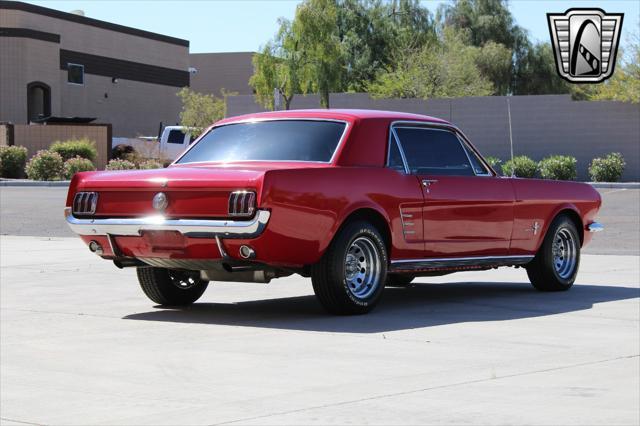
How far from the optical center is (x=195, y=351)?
8.62m

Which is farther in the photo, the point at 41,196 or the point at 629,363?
the point at 41,196

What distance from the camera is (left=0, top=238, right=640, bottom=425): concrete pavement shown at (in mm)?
6578

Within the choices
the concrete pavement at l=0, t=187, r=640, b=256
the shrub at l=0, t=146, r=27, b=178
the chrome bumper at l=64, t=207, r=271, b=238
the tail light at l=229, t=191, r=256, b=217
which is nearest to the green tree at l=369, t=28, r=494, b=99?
the shrub at l=0, t=146, r=27, b=178

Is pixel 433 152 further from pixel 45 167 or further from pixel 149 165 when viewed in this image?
pixel 45 167

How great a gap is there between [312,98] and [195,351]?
42862 mm

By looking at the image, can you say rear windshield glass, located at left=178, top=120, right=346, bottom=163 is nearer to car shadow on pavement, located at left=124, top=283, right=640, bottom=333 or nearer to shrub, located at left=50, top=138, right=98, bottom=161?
car shadow on pavement, located at left=124, top=283, right=640, bottom=333

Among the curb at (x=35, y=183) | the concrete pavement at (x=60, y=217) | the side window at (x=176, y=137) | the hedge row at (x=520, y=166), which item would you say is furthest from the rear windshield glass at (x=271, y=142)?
the side window at (x=176, y=137)

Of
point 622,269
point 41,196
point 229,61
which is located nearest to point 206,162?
point 622,269

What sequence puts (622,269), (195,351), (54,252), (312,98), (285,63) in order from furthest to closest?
(285,63) → (312,98) → (54,252) → (622,269) → (195,351)

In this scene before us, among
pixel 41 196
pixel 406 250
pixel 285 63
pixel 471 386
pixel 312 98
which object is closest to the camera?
pixel 471 386

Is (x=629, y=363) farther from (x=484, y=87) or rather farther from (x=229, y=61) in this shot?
(x=229, y=61)

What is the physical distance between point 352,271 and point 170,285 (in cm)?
185

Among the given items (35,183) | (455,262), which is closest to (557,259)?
(455,262)

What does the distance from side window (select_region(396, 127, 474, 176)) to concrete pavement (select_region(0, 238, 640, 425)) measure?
1.21 m
